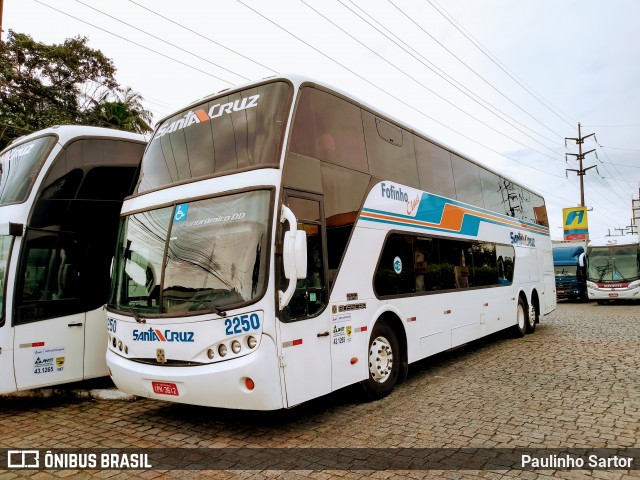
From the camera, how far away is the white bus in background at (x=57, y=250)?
652cm

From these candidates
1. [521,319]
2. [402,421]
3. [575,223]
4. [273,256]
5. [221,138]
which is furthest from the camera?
[575,223]

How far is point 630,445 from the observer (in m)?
4.74

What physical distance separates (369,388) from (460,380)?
2.13 metres

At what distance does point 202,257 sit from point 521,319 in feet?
34.7

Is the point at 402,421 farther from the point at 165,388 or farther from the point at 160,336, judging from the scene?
the point at 160,336

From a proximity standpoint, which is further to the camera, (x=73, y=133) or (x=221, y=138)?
(x=73, y=133)

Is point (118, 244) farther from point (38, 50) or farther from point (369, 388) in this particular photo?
point (38, 50)

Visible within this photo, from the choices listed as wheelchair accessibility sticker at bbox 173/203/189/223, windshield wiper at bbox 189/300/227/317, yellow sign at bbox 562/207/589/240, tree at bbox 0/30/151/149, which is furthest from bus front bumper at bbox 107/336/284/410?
yellow sign at bbox 562/207/589/240

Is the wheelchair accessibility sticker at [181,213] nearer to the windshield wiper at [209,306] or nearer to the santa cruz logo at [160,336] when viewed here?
the windshield wiper at [209,306]

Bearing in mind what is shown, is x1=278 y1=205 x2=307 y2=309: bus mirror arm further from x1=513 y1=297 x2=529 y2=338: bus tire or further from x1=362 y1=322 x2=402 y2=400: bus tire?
x1=513 y1=297 x2=529 y2=338: bus tire

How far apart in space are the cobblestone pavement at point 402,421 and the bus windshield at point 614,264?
18.3 metres

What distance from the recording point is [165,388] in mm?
5160

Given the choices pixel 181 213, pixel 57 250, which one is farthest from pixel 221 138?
pixel 57 250

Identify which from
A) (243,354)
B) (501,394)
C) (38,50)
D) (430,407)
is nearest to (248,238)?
(243,354)
